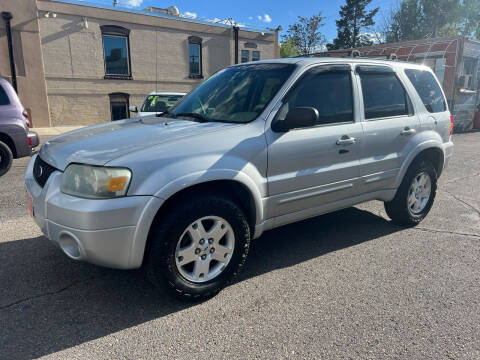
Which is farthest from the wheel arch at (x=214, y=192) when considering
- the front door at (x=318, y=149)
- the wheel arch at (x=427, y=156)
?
the wheel arch at (x=427, y=156)

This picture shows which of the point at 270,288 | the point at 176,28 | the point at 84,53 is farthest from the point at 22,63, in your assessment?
the point at 270,288

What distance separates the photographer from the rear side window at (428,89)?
14.6ft

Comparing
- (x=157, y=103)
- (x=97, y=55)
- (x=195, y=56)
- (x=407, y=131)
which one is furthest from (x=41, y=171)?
(x=195, y=56)

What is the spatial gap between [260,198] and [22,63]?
16727 millimetres

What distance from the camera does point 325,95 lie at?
3.55m

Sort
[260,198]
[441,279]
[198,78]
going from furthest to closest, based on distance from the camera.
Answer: [198,78] → [441,279] → [260,198]

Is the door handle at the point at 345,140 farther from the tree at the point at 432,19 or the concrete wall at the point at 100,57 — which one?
the tree at the point at 432,19

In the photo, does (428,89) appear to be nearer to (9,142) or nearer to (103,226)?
(103,226)

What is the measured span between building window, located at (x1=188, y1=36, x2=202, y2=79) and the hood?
1824 centimetres

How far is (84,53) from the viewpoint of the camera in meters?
17.3

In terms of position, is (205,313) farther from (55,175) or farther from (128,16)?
(128,16)

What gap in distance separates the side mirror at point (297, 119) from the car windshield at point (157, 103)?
27.3 feet

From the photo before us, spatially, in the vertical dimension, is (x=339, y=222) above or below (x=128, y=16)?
below

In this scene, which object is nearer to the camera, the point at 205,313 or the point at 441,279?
the point at 205,313
